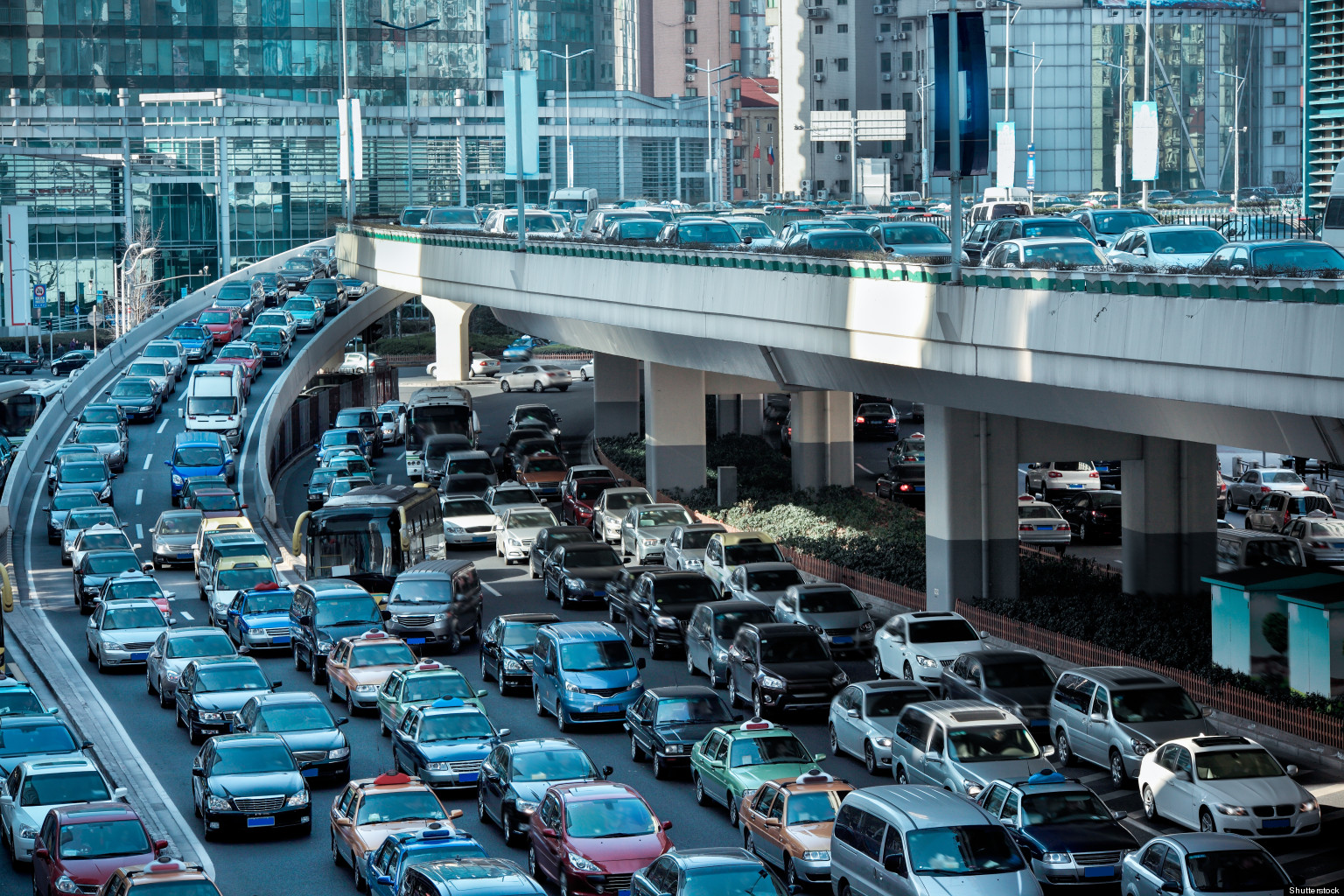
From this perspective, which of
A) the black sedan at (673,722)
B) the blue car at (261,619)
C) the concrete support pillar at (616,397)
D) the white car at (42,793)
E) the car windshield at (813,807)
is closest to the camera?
the car windshield at (813,807)

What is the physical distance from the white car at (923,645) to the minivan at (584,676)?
4555mm

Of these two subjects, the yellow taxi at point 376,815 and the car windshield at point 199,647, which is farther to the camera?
the car windshield at point 199,647

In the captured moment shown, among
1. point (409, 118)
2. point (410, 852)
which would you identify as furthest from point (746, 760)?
point (409, 118)

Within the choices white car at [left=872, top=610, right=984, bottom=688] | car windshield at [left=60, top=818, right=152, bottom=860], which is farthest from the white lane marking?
white car at [left=872, top=610, right=984, bottom=688]

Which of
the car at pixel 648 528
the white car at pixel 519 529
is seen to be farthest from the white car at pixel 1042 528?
the white car at pixel 519 529

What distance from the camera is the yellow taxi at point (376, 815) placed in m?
20.4

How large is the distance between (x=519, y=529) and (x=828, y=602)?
13.5 metres

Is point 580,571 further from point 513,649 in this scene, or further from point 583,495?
point 583,495

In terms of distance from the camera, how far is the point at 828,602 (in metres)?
33.5

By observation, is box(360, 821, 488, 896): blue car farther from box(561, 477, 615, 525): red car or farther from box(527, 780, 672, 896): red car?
box(561, 477, 615, 525): red car

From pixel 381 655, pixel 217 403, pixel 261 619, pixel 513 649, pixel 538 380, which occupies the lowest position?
pixel 261 619

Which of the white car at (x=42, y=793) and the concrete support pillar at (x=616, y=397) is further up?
the concrete support pillar at (x=616, y=397)

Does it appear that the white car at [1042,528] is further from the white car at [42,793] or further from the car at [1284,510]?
the white car at [42,793]

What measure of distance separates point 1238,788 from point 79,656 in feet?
73.7
